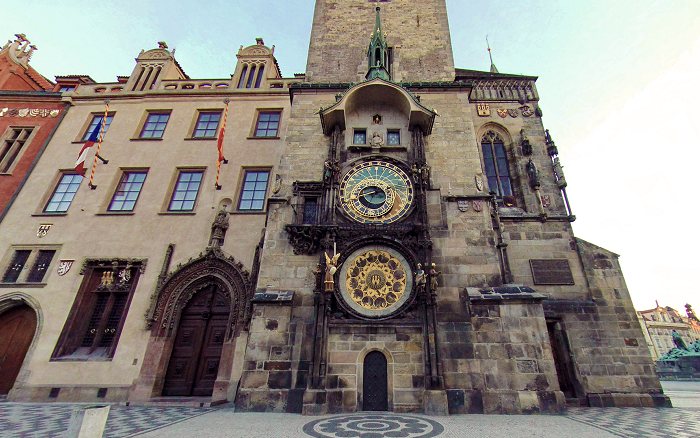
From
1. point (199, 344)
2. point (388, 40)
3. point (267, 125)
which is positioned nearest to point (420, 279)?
point (199, 344)

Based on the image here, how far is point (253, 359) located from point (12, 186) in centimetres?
1752

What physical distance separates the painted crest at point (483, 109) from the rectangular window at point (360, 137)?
7180 mm

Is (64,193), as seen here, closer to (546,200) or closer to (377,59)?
(377,59)

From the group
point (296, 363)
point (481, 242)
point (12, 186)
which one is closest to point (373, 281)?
point (296, 363)

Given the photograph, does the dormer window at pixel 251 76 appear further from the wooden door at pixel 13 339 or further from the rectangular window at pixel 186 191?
the wooden door at pixel 13 339

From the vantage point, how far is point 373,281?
9.88 metres

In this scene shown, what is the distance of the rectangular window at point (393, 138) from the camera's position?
12742 mm

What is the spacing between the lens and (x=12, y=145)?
58.3ft

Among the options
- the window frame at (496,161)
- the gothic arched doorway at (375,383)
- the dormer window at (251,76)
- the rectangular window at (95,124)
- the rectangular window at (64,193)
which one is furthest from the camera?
the dormer window at (251,76)

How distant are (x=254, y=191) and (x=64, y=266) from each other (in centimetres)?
894

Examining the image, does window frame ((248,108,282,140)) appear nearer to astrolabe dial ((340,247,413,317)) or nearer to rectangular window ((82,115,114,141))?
rectangular window ((82,115,114,141))

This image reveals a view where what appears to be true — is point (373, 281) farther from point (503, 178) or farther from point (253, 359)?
point (503, 178)

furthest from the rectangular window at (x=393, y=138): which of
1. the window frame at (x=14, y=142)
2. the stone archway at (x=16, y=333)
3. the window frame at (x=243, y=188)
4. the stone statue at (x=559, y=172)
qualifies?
the window frame at (x=14, y=142)

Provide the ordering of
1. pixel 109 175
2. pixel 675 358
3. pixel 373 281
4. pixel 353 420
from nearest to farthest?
pixel 353 420 < pixel 373 281 < pixel 109 175 < pixel 675 358
